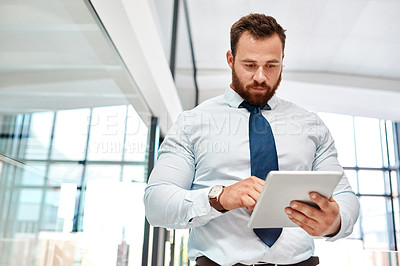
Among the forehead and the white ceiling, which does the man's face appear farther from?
the white ceiling

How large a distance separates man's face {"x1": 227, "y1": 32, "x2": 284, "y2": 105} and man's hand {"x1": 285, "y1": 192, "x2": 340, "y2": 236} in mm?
444

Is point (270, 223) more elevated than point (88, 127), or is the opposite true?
point (88, 127)

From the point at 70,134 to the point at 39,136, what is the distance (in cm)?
26

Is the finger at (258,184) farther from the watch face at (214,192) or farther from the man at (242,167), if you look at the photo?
the watch face at (214,192)

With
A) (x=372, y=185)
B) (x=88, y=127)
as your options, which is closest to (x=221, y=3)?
(x=88, y=127)

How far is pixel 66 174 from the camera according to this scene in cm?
160

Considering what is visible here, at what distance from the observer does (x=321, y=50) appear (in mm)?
5715

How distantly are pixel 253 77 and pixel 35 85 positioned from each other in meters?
0.75

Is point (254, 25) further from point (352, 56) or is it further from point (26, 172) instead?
point (352, 56)

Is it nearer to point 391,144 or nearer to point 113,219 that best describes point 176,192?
point 113,219

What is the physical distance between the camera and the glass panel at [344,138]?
904 centimetres

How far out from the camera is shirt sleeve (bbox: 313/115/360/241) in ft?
3.45

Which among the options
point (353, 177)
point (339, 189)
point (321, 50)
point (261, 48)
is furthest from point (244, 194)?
point (353, 177)

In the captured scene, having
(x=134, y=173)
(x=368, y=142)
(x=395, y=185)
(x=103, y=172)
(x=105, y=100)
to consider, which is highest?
(x=368, y=142)
